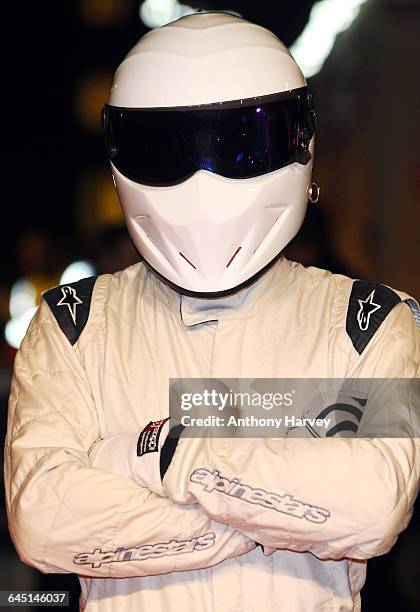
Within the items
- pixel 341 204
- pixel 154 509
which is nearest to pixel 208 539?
pixel 154 509

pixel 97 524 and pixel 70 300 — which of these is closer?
pixel 97 524

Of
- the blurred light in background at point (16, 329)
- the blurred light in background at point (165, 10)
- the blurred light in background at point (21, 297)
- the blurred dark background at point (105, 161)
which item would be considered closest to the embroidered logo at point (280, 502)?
the blurred dark background at point (105, 161)

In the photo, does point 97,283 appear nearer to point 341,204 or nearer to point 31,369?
point 31,369

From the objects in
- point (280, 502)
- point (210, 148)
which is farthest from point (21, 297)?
point (280, 502)

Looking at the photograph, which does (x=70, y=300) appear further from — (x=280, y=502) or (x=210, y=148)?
(x=280, y=502)

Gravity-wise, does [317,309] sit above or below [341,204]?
above

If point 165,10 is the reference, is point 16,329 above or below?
below

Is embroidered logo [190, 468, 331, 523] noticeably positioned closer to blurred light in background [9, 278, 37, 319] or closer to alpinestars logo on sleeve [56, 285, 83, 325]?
alpinestars logo on sleeve [56, 285, 83, 325]

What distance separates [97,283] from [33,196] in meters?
3.62

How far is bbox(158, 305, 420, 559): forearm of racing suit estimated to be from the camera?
4.14 ft

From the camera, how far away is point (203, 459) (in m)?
1.29

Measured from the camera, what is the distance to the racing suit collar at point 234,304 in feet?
4.70

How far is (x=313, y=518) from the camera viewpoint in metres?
1.27

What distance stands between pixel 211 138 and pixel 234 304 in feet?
0.71
